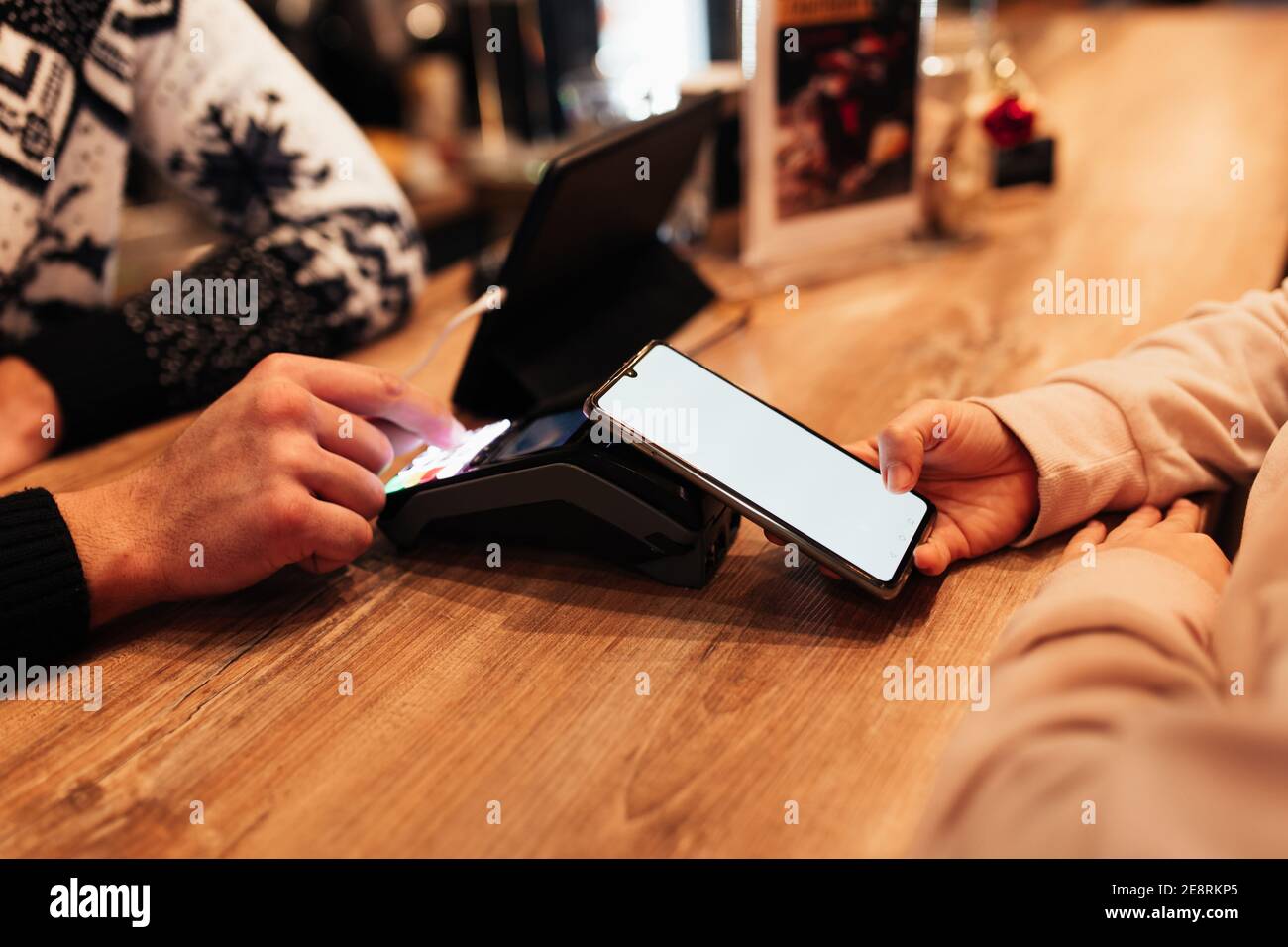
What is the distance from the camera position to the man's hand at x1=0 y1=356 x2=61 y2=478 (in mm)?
857

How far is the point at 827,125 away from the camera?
48.3 inches

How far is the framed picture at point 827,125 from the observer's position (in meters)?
1.16

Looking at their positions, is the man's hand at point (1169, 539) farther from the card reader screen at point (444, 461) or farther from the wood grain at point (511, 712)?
the card reader screen at point (444, 461)

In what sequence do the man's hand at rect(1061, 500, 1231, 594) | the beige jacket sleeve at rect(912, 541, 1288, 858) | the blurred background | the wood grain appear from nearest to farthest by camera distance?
the beige jacket sleeve at rect(912, 541, 1288, 858) < the wood grain < the man's hand at rect(1061, 500, 1231, 594) < the blurred background

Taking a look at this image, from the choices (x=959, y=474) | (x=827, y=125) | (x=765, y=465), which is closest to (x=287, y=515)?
(x=765, y=465)

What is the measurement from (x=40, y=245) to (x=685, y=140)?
0.66 m

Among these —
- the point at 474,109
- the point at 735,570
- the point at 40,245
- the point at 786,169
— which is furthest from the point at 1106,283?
the point at 474,109

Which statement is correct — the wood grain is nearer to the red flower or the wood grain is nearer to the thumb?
the thumb

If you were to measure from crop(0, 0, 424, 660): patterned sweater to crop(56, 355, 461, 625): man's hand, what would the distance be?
258 millimetres

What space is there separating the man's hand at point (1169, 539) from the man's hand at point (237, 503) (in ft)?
1.61

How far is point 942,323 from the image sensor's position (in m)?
1.07

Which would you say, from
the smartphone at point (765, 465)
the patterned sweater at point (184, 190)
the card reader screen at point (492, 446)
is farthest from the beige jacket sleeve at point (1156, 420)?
the patterned sweater at point (184, 190)

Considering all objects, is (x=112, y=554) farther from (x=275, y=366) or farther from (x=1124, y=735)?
(x=1124, y=735)

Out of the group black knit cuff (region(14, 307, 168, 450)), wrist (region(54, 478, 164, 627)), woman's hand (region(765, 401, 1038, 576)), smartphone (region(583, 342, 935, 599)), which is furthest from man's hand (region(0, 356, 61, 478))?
woman's hand (region(765, 401, 1038, 576))
